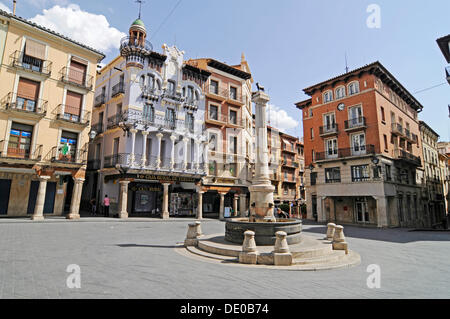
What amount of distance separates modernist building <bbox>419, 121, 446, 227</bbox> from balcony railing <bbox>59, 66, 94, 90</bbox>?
1561 inches

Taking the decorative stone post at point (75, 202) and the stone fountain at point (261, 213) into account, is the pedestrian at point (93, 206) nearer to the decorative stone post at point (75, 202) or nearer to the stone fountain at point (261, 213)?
the decorative stone post at point (75, 202)

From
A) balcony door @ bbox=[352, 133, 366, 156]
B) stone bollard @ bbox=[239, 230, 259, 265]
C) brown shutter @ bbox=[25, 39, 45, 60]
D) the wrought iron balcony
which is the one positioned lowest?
stone bollard @ bbox=[239, 230, 259, 265]

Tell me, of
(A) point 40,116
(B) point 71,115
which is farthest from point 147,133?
(A) point 40,116

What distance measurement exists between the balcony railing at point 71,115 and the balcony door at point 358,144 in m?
25.5

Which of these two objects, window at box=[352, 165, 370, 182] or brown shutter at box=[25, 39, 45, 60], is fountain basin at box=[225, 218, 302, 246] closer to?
window at box=[352, 165, 370, 182]

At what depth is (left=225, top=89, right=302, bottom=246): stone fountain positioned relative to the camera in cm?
839

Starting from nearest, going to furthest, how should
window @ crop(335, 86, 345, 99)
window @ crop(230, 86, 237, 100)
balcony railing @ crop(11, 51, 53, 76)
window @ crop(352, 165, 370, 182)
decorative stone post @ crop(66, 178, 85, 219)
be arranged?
balcony railing @ crop(11, 51, 53, 76)
decorative stone post @ crop(66, 178, 85, 219)
window @ crop(352, 165, 370, 182)
window @ crop(335, 86, 345, 99)
window @ crop(230, 86, 237, 100)

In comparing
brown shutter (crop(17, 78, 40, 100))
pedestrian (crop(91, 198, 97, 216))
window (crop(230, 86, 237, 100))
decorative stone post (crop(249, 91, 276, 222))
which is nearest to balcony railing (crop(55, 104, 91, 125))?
brown shutter (crop(17, 78, 40, 100))

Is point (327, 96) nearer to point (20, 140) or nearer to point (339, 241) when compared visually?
point (339, 241)

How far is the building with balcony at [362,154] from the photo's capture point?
22.6 metres

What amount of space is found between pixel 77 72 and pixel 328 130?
2539 centimetres

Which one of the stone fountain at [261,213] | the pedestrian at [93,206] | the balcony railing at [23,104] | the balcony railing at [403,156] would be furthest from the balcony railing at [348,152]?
the balcony railing at [23,104]

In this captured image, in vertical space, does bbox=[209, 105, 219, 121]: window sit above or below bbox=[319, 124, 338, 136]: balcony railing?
above
